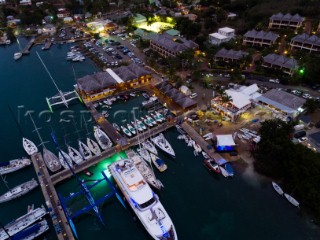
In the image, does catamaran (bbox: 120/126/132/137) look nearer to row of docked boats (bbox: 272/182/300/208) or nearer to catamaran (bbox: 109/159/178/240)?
catamaran (bbox: 109/159/178/240)

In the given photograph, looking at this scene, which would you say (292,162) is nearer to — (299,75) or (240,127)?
(240,127)

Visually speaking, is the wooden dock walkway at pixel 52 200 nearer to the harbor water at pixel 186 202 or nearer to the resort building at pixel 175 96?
the harbor water at pixel 186 202

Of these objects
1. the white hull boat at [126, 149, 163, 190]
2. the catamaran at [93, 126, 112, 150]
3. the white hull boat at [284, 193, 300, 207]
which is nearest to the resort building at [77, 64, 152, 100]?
the catamaran at [93, 126, 112, 150]

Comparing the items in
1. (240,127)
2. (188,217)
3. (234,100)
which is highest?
(234,100)

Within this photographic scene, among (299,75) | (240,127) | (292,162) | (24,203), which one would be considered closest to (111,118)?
(24,203)

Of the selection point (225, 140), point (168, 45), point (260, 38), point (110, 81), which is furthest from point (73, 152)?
point (260, 38)

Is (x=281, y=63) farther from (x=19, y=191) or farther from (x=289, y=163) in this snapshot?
(x=19, y=191)

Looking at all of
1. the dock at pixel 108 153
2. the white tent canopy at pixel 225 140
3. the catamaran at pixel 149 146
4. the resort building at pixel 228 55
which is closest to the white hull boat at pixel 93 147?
the dock at pixel 108 153
